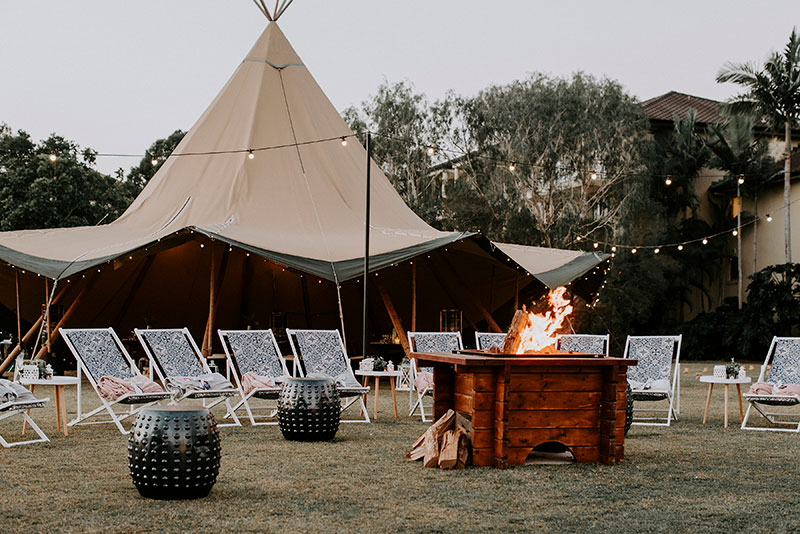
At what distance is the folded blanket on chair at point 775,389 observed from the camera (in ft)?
23.7

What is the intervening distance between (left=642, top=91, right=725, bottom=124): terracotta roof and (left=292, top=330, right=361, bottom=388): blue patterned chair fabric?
71.4ft

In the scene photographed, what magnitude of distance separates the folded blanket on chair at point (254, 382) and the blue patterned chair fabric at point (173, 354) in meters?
0.46

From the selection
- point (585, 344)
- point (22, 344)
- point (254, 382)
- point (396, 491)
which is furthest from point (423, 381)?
point (22, 344)

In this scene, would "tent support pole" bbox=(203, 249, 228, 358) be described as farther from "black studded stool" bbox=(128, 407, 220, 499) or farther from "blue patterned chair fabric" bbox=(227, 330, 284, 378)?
"black studded stool" bbox=(128, 407, 220, 499)

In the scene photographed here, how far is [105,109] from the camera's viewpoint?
2075cm

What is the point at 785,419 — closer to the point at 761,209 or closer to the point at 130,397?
the point at 130,397

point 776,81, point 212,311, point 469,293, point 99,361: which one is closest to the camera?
point 99,361

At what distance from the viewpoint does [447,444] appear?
530cm

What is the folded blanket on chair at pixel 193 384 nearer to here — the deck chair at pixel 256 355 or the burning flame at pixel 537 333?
the deck chair at pixel 256 355

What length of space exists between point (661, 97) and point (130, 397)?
1080 inches

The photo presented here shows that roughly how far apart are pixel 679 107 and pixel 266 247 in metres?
22.5

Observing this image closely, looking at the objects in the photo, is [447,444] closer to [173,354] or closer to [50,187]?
[173,354]

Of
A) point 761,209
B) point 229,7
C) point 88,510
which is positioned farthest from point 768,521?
point 761,209

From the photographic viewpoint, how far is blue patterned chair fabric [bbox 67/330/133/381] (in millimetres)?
6816
